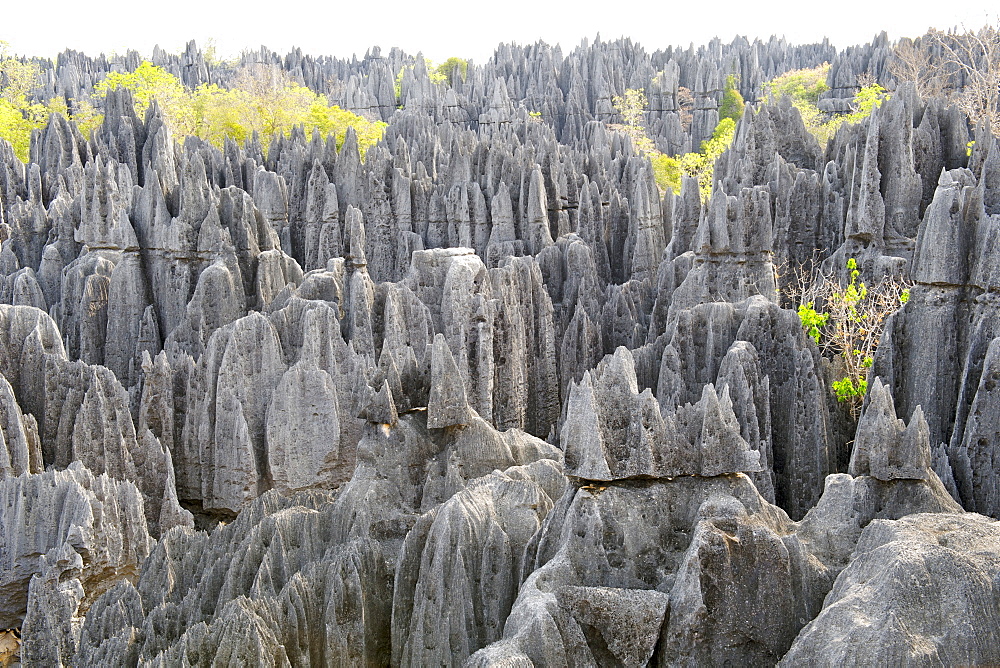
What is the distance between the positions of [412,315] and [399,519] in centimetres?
838

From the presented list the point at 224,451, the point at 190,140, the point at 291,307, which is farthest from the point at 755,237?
the point at 190,140

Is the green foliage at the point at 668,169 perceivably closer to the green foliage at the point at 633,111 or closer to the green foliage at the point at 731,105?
the green foliage at the point at 633,111

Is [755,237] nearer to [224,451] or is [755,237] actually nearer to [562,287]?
[562,287]

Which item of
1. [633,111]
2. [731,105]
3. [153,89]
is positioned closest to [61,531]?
[153,89]

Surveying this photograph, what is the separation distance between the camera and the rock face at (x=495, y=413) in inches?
243

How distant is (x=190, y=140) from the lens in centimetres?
3391

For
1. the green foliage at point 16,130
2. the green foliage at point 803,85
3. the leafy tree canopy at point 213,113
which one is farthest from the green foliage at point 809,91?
the green foliage at point 16,130

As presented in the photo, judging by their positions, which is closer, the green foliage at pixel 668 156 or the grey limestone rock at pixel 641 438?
the grey limestone rock at pixel 641 438

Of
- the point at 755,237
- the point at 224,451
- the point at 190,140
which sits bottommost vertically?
the point at 224,451

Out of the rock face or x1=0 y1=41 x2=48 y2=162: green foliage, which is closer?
the rock face

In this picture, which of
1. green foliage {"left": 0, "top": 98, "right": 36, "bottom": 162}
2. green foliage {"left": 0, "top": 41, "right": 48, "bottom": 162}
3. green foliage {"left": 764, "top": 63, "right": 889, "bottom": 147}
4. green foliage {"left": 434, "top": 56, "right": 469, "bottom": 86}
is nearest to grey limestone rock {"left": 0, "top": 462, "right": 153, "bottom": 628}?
green foliage {"left": 0, "top": 41, "right": 48, "bottom": 162}

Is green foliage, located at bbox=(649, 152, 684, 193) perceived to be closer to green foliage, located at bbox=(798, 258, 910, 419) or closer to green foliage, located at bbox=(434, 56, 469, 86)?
green foliage, located at bbox=(434, 56, 469, 86)

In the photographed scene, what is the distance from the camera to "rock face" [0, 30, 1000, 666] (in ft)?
20.3

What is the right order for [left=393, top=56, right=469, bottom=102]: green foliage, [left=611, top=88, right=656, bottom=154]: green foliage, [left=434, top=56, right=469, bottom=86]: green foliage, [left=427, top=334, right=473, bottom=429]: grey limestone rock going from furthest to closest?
[left=434, top=56, right=469, bottom=86]: green foliage, [left=393, top=56, right=469, bottom=102]: green foliage, [left=611, top=88, right=656, bottom=154]: green foliage, [left=427, top=334, right=473, bottom=429]: grey limestone rock
